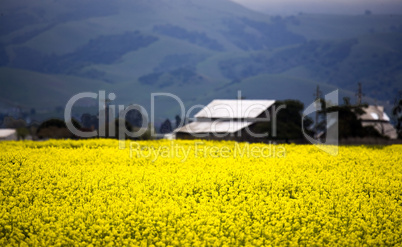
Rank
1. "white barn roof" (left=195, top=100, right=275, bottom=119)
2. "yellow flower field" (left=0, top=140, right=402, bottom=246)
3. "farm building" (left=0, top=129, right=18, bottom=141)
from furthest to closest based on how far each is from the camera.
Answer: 1. "farm building" (left=0, top=129, right=18, bottom=141)
2. "white barn roof" (left=195, top=100, right=275, bottom=119)
3. "yellow flower field" (left=0, top=140, right=402, bottom=246)

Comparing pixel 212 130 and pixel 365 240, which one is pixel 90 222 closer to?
pixel 365 240

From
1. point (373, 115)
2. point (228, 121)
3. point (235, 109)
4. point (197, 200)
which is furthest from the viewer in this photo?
point (373, 115)

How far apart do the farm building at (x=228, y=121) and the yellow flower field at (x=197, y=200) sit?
36778 mm

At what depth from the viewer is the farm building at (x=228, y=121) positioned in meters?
65.4

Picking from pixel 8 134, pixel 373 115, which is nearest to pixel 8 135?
pixel 8 134

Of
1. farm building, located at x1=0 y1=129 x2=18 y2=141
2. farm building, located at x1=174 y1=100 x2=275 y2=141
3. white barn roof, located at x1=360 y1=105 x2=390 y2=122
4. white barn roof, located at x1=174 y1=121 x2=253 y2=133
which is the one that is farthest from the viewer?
farm building, located at x1=0 y1=129 x2=18 y2=141

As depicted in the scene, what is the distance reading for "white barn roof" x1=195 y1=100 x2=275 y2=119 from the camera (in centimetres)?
7218

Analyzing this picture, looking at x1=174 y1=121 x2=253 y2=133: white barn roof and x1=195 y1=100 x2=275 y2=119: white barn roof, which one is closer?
x1=174 y1=121 x2=253 y2=133: white barn roof

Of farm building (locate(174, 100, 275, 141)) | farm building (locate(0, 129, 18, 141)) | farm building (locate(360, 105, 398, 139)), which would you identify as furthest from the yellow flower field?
farm building (locate(0, 129, 18, 141))

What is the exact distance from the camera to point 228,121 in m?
71.9

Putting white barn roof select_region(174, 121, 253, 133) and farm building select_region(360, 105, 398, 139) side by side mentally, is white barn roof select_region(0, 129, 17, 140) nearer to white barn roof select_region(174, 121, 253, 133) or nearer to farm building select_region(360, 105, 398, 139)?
white barn roof select_region(174, 121, 253, 133)

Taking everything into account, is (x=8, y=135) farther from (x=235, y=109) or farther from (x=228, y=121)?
(x=228, y=121)

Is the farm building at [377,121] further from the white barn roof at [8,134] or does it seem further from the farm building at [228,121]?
the white barn roof at [8,134]

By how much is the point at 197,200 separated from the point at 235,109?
2170 inches
